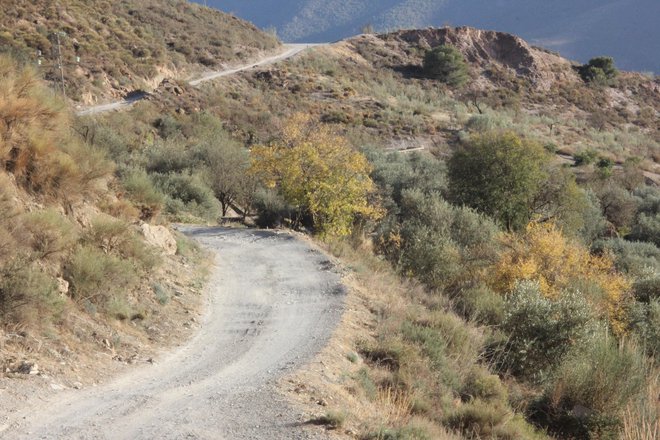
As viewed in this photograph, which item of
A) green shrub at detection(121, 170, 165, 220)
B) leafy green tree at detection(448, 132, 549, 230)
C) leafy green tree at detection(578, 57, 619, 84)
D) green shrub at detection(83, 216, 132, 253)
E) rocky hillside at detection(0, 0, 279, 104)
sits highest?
leafy green tree at detection(578, 57, 619, 84)

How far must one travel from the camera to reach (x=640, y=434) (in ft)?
21.5

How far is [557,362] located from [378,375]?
12.2 ft

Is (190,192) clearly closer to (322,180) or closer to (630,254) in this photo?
(322,180)

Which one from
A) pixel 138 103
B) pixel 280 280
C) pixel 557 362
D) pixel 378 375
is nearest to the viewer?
pixel 378 375

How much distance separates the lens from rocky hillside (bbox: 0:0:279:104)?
4072 centimetres

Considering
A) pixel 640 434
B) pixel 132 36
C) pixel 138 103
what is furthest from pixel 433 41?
pixel 640 434

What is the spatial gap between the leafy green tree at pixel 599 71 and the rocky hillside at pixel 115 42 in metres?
42.1

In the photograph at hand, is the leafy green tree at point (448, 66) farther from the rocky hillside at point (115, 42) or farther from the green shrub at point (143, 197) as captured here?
the green shrub at point (143, 197)

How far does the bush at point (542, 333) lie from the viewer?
10.1m

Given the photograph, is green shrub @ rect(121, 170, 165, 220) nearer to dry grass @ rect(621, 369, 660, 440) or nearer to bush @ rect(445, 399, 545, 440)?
bush @ rect(445, 399, 545, 440)

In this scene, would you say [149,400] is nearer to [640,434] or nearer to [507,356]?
[640,434]

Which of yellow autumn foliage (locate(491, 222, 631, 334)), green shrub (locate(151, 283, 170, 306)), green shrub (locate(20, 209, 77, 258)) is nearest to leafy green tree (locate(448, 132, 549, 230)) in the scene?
yellow autumn foliage (locate(491, 222, 631, 334))

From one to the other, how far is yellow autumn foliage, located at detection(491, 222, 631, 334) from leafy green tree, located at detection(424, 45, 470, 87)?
5433 centimetres

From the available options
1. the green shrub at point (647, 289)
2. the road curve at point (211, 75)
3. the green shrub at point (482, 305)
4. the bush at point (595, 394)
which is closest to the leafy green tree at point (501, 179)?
the green shrub at point (647, 289)
